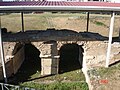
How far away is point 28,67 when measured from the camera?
61.4 feet

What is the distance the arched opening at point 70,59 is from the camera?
18706 mm

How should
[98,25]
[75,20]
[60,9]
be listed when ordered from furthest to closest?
1. [75,20]
2. [98,25]
3. [60,9]

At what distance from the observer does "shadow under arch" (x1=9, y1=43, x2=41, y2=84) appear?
16547 mm

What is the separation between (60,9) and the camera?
14586 mm

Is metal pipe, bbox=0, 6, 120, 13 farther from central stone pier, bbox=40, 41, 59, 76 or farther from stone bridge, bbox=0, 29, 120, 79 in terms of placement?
central stone pier, bbox=40, 41, 59, 76

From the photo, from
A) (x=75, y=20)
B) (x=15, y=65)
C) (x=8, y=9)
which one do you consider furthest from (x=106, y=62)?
(x=75, y=20)

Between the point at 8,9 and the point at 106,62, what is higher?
the point at 8,9

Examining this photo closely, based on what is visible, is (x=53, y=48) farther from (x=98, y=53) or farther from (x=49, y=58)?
(x=98, y=53)

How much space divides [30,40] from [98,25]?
23190mm

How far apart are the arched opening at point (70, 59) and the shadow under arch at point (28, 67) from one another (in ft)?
7.45

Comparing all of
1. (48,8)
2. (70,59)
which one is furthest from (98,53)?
(48,8)

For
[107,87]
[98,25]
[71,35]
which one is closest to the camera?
[107,87]

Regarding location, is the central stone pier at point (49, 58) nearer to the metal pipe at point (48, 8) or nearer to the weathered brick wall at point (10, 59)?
the weathered brick wall at point (10, 59)

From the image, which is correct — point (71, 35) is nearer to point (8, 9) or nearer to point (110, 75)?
point (110, 75)
